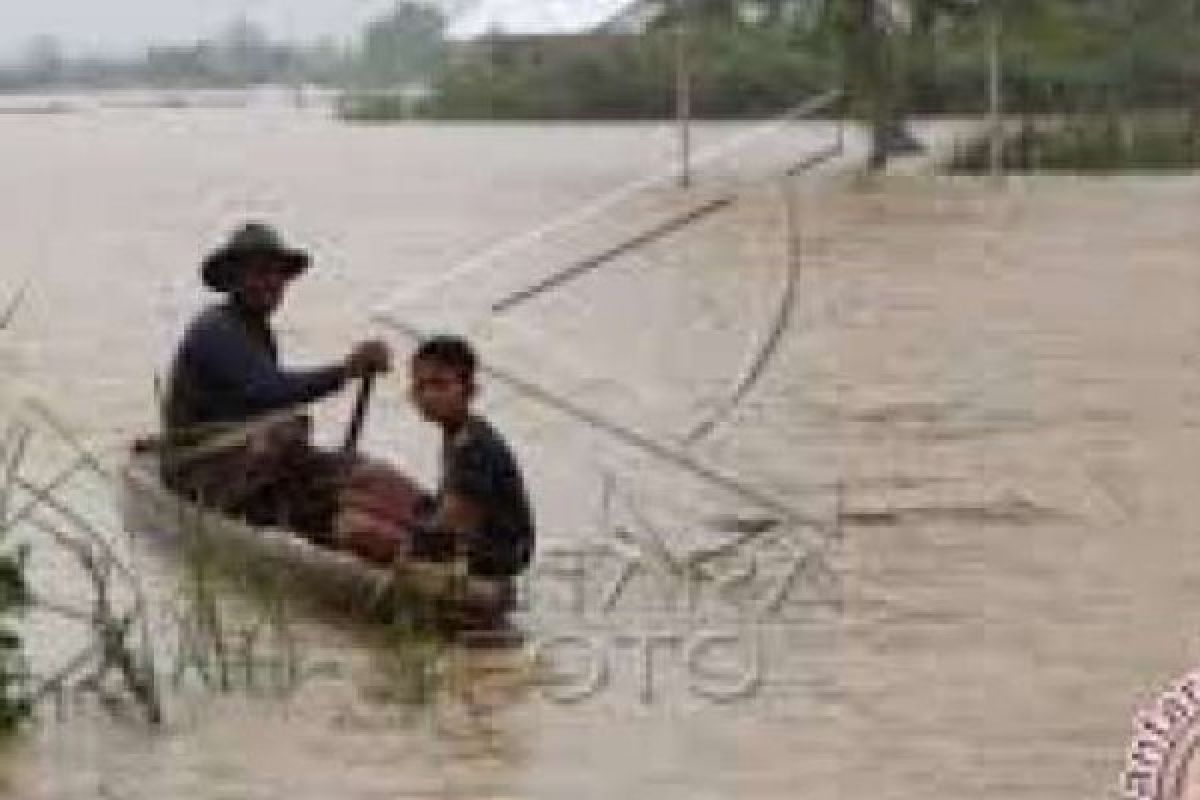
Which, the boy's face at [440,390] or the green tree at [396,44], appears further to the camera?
the green tree at [396,44]

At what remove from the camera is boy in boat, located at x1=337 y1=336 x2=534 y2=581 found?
900 cm

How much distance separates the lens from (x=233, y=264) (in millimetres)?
9852

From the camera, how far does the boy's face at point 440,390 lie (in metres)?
8.97

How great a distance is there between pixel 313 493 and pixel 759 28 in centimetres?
2561

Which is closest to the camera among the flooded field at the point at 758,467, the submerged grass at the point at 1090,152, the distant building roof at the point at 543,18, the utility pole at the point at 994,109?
the flooded field at the point at 758,467

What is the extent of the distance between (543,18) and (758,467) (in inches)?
1289

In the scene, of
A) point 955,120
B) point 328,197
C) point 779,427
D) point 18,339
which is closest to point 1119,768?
point 779,427

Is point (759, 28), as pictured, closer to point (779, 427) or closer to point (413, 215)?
point (413, 215)

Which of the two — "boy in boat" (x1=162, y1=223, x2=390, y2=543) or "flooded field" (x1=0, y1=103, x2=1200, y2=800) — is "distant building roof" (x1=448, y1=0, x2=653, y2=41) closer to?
"flooded field" (x1=0, y1=103, x2=1200, y2=800)

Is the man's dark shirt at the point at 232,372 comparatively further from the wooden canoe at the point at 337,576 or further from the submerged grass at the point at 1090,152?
the submerged grass at the point at 1090,152

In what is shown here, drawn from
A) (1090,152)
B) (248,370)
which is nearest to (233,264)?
(248,370)

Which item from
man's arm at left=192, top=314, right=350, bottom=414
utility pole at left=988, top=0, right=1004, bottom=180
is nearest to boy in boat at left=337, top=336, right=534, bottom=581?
man's arm at left=192, top=314, right=350, bottom=414

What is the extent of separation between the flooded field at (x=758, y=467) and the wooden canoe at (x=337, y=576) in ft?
0.38

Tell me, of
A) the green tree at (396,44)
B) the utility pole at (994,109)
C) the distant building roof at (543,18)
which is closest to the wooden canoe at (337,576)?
the utility pole at (994,109)
